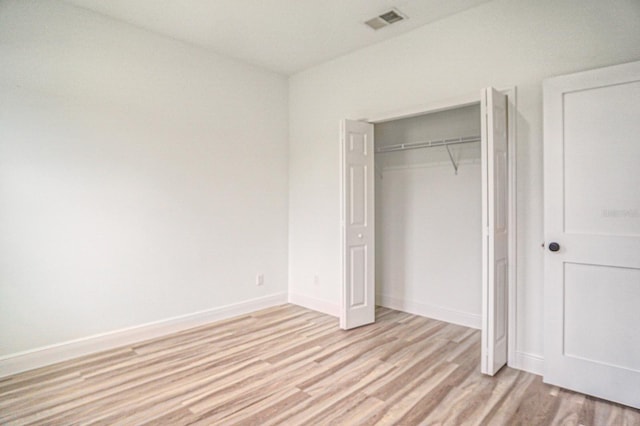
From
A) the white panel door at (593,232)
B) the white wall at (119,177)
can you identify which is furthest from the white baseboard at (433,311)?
the white wall at (119,177)

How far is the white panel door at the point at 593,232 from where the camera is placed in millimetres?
2340

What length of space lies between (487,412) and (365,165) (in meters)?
2.52

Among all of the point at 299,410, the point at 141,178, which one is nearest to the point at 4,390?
the point at 141,178

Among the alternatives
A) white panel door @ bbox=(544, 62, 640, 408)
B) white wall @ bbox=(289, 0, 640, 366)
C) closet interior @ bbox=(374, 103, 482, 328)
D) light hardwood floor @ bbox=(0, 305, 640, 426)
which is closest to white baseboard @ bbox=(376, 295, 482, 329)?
closet interior @ bbox=(374, 103, 482, 328)

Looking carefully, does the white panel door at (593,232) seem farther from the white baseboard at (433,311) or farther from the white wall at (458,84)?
the white baseboard at (433,311)

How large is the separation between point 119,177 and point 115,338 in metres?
1.51

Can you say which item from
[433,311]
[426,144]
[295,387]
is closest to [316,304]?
[433,311]

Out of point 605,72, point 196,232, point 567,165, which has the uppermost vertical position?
point 605,72

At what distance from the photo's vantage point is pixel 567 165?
256 centimetres

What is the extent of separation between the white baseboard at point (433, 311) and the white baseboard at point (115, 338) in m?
1.57

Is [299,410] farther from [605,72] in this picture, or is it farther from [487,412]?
[605,72]

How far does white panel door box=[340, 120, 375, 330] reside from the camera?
3.79 metres

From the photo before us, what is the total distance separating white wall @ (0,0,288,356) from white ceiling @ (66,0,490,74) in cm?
23

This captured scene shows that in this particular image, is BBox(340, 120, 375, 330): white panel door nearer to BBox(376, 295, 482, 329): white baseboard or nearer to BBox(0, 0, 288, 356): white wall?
BBox(376, 295, 482, 329): white baseboard
